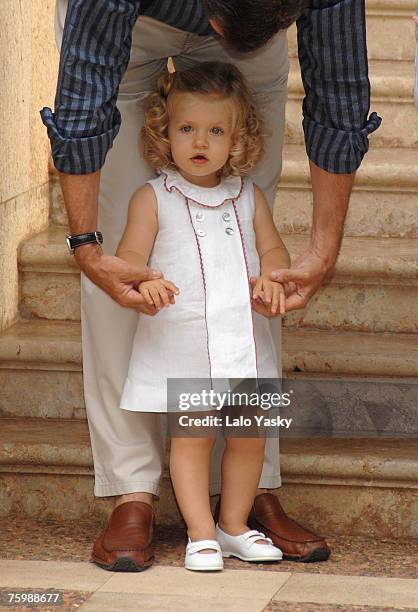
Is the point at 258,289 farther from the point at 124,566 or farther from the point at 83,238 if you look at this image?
the point at 124,566

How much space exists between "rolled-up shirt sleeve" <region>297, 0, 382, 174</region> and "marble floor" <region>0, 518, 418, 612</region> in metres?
0.85

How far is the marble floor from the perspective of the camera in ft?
8.36

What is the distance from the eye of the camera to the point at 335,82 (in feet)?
8.57

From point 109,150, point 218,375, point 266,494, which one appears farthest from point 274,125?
point 266,494

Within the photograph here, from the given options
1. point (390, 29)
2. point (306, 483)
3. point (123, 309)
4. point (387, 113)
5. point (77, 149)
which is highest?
point (390, 29)

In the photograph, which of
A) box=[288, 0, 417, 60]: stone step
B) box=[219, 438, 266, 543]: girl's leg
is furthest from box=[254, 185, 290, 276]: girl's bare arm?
box=[288, 0, 417, 60]: stone step

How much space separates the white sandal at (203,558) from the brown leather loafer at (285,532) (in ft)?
0.58

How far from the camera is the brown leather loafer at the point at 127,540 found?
2.74 m

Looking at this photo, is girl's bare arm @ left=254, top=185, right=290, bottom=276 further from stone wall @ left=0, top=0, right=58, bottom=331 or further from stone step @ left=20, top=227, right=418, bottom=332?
stone wall @ left=0, top=0, right=58, bottom=331

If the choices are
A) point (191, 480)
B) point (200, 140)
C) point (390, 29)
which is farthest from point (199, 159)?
point (390, 29)

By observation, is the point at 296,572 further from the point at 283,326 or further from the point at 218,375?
the point at 283,326

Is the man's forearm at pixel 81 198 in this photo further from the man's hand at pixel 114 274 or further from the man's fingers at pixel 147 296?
the man's fingers at pixel 147 296

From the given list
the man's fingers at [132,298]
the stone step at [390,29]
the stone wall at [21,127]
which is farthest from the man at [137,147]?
the stone step at [390,29]

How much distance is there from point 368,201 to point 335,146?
3.73ft
